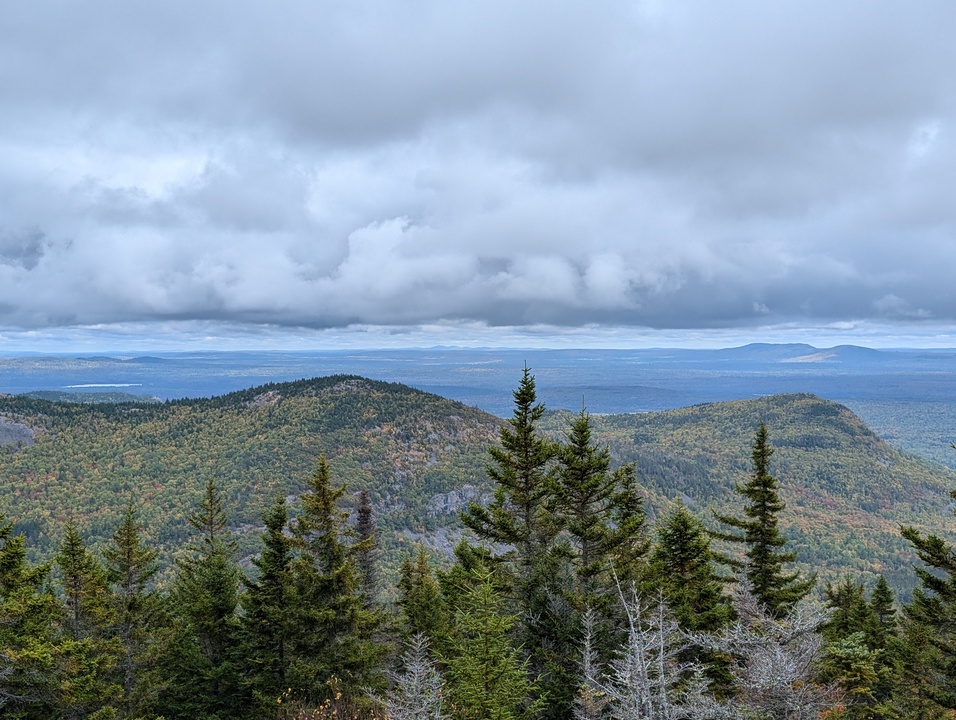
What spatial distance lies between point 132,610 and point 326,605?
34.4 ft

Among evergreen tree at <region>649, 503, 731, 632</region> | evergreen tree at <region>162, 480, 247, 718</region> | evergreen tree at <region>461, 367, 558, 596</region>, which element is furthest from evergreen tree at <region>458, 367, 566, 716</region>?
evergreen tree at <region>162, 480, 247, 718</region>

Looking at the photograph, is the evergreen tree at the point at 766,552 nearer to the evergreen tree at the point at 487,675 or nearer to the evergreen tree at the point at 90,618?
the evergreen tree at the point at 487,675

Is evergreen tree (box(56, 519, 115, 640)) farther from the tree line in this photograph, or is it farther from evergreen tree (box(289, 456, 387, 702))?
evergreen tree (box(289, 456, 387, 702))

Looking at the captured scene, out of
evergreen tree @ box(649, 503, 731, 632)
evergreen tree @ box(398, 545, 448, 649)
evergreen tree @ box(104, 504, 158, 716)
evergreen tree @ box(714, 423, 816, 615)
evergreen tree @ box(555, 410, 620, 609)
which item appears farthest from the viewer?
evergreen tree @ box(398, 545, 448, 649)

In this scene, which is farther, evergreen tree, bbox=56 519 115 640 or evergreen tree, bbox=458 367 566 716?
evergreen tree, bbox=56 519 115 640

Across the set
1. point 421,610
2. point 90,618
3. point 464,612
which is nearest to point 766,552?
point 464,612

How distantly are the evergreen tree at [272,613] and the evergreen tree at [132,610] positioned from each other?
4.91 metres

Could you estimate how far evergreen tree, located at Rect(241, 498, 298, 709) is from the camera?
2030 cm

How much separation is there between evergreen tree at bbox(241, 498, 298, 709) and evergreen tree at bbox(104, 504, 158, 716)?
16.1 feet

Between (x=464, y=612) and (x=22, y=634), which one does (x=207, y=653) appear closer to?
(x=22, y=634)

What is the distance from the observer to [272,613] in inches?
795

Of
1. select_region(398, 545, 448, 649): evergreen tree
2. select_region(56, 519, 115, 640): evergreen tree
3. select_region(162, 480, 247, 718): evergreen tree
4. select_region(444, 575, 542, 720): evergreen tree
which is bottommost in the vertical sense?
select_region(398, 545, 448, 649): evergreen tree

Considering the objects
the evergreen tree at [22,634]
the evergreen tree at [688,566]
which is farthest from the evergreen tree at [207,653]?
the evergreen tree at [688,566]

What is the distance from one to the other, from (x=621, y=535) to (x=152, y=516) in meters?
188
